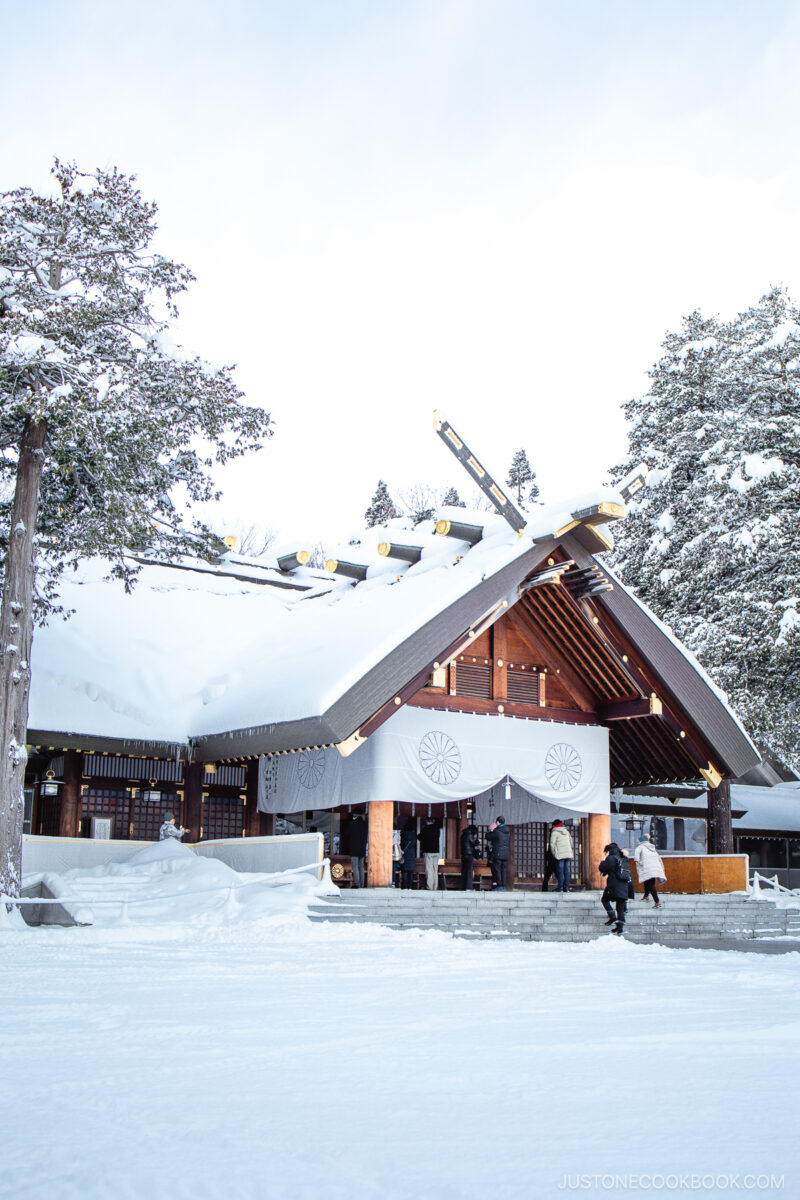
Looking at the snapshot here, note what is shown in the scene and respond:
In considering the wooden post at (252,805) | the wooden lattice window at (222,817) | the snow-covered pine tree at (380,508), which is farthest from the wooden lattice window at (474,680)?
the snow-covered pine tree at (380,508)

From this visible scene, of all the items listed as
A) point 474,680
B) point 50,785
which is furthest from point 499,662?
point 50,785

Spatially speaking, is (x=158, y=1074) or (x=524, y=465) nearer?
(x=158, y=1074)

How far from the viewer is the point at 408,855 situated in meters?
16.7

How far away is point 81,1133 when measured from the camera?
4.00 metres

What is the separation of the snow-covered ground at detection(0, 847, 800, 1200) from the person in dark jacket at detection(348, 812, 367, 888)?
6058 mm

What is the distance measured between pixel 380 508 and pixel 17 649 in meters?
27.7

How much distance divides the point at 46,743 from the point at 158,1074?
483 inches

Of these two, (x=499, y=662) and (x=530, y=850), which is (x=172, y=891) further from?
(x=530, y=850)

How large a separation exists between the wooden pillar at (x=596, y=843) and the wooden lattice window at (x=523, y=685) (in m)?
2.38

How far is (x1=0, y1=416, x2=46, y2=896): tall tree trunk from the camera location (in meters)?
13.4

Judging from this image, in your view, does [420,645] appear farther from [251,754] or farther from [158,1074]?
[158,1074]

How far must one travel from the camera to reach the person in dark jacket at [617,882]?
13383 mm

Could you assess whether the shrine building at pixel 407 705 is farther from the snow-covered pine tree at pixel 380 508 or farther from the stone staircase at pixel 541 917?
the snow-covered pine tree at pixel 380 508

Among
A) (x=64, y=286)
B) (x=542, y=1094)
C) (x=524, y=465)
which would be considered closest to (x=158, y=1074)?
(x=542, y=1094)
